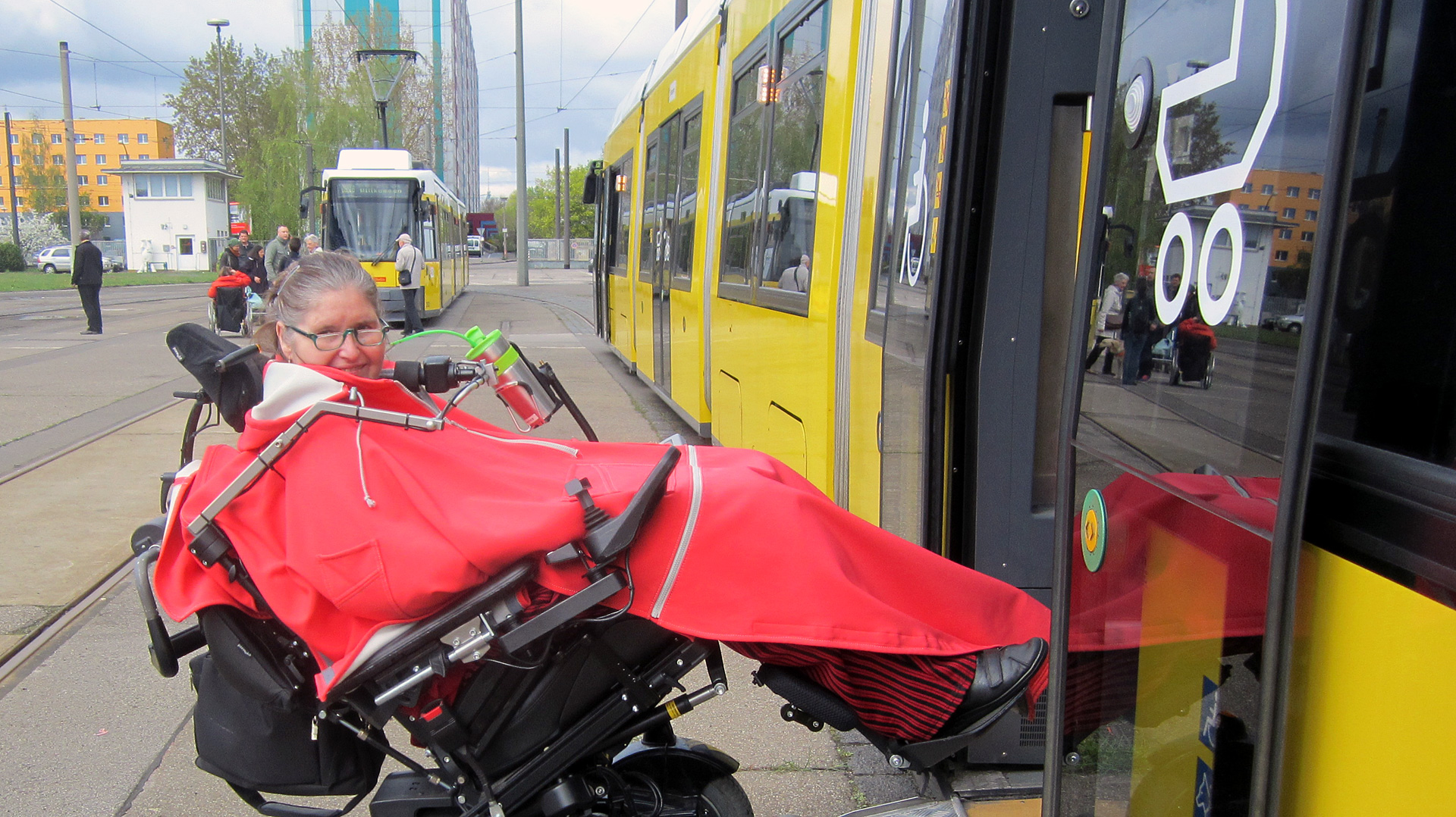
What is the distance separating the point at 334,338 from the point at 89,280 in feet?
56.7

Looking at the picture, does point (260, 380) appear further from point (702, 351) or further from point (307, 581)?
point (702, 351)

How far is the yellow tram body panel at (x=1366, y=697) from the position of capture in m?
1.03

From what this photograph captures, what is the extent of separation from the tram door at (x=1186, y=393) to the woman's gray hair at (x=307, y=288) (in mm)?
1622

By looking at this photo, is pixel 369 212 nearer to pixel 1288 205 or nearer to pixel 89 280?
pixel 89 280

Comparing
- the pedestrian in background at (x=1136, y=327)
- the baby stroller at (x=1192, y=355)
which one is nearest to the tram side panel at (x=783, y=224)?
the pedestrian in background at (x=1136, y=327)

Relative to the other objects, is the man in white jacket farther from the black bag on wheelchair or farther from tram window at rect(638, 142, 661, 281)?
the black bag on wheelchair

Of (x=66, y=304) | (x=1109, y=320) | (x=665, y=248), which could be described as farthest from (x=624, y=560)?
(x=66, y=304)

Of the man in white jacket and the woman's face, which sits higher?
the woman's face

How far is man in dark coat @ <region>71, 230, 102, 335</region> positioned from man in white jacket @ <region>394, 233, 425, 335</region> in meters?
4.67

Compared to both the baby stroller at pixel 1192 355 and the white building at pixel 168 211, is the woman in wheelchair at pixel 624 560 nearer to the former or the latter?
the baby stroller at pixel 1192 355

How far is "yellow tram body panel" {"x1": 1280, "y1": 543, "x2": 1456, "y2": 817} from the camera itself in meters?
1.03

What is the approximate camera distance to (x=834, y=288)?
3.88 metres

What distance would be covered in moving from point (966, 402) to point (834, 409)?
1124mm

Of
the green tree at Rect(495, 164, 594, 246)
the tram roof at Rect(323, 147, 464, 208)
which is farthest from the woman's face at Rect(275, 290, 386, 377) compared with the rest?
the green tree at Rect(495, 164, 594, 246)
